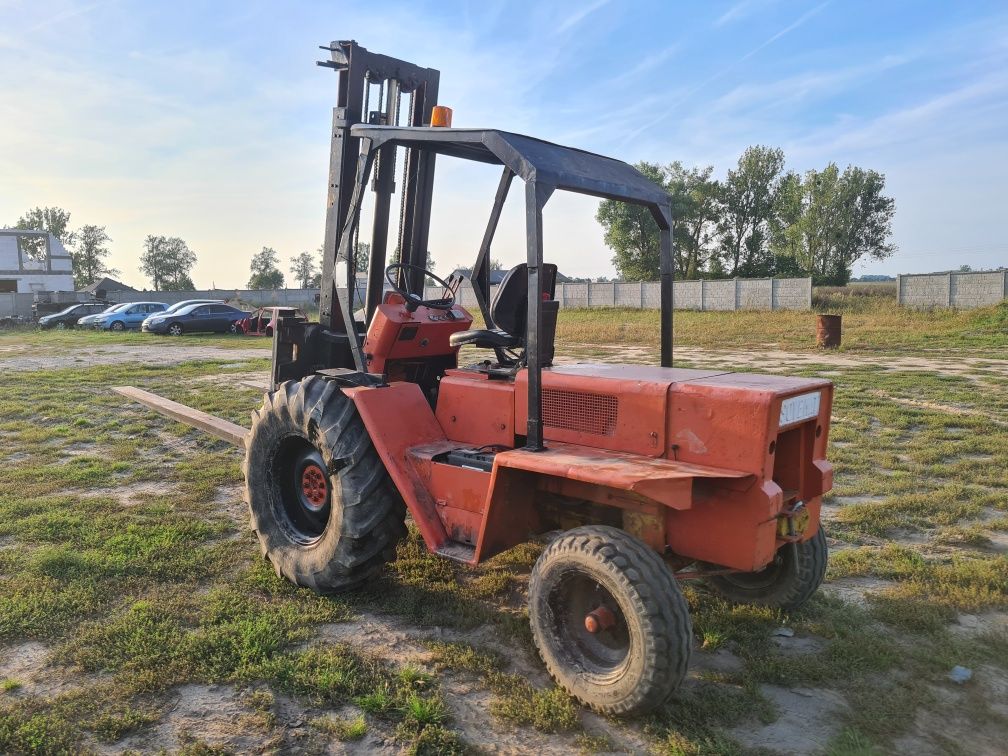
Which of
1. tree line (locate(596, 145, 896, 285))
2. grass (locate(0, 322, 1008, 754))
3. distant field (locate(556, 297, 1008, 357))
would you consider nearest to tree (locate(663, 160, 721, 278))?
tree line (locate(596, 145, 896, 285))

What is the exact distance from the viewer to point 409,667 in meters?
3.61

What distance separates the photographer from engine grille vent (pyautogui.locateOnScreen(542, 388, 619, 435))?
385 centimetres

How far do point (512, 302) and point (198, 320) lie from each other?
2633cm

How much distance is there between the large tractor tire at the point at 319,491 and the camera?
426 cm

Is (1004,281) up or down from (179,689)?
up

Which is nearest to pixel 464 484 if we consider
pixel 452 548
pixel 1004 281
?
pixel 452 548

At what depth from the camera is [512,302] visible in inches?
179

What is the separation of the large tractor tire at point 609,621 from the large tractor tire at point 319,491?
1.15m

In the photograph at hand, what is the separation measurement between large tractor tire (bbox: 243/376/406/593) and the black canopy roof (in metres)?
1.56

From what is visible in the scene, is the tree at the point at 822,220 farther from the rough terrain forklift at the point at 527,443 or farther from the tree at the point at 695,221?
the rough terrain forklift at the point at 527,443

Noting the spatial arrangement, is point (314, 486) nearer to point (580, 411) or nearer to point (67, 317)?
point (580, 411)

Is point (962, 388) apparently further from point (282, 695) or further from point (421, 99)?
point (282, 695)

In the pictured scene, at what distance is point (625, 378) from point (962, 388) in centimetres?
1039

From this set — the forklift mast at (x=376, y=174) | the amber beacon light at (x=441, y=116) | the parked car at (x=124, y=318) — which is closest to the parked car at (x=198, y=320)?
the parked car at (x=124, y=318)
